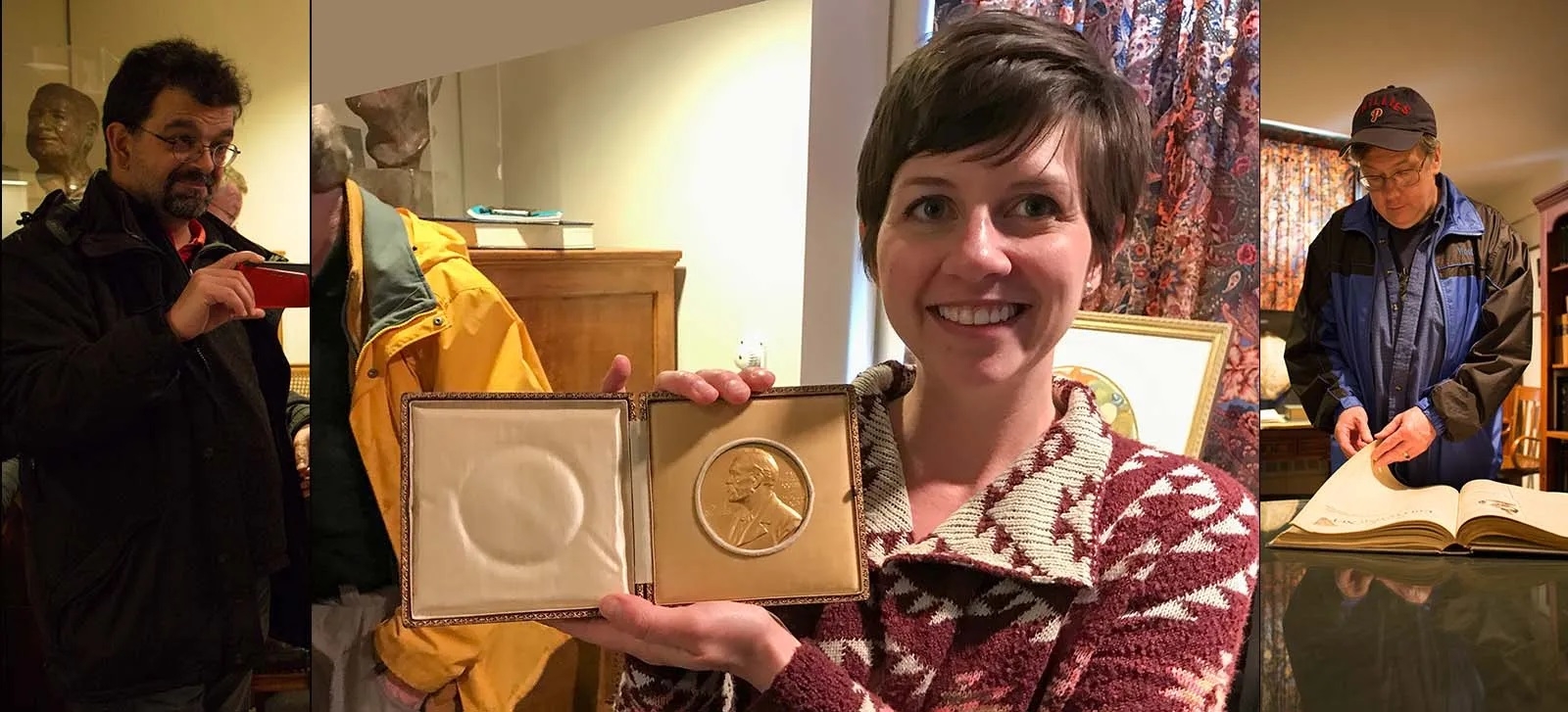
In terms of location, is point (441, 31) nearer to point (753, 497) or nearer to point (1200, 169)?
point (753, 497)

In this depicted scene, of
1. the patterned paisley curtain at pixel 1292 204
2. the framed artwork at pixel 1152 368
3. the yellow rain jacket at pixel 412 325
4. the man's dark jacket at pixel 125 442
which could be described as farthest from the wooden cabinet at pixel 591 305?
the patterned paisley curtain at pixel 1292 204

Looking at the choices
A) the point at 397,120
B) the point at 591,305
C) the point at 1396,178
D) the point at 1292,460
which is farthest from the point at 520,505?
the point at 1396,178

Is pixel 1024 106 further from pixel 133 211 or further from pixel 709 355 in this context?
pixel 133 211

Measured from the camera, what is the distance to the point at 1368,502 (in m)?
1.03

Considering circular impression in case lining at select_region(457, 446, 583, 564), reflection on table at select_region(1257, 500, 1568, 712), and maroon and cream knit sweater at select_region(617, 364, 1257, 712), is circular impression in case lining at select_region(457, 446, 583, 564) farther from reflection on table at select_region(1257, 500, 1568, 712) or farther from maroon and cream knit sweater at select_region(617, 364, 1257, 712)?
reflection on table at select_region(1257, 500, 1568, 712)

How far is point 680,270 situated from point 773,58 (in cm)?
31

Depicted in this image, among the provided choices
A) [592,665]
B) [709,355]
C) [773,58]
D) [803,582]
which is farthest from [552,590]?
[773,58]

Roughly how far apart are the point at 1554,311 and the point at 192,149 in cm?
162

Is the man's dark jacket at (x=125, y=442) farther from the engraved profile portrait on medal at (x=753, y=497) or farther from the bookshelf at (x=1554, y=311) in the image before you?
the bookshelf at (x=1554, y=311)

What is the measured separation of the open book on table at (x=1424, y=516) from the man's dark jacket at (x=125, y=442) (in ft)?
4.50

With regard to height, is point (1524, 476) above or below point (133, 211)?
below

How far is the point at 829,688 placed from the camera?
2.65ft

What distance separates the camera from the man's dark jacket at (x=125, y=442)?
3.57 feet

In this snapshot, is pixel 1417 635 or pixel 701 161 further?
pixel 701 161
